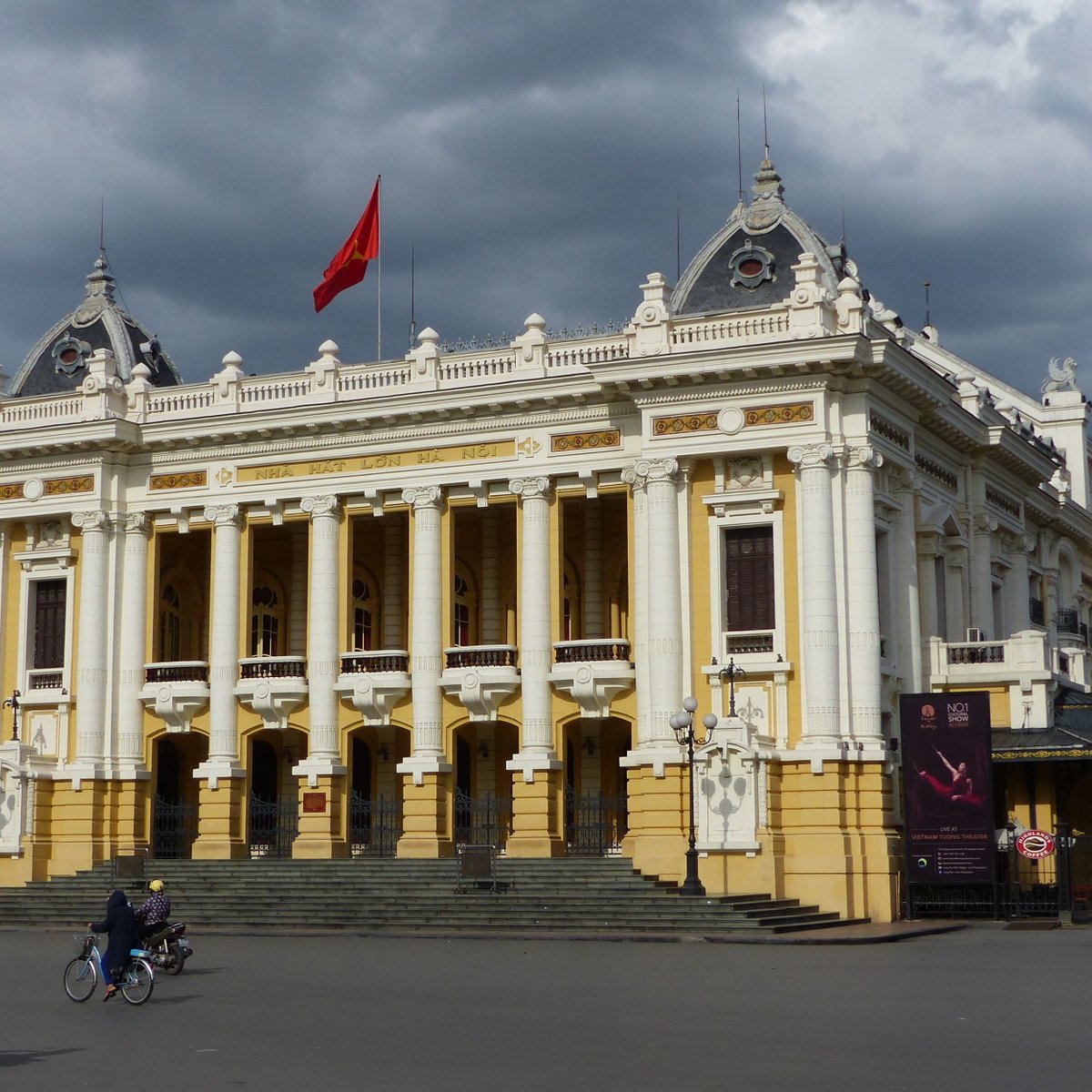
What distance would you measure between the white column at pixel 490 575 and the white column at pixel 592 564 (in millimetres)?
2437

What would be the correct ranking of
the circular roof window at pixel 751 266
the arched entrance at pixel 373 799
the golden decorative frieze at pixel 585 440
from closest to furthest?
the golden decorative frieze at pixel 585 440
the circular roof window at pixel 751 266
the arched entrance at pixel 373 799

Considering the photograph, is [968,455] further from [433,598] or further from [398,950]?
[398,950]

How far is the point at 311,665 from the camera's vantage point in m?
43.0

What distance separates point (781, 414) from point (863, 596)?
14.6 ft

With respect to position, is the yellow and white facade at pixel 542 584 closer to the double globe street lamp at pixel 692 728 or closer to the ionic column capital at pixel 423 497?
the ionic column capital at pixel 423 497

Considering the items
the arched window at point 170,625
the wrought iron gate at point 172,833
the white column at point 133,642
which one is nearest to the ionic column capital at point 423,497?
the white column at point 133,642

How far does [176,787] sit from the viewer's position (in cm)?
4962

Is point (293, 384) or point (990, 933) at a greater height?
point (293, 384)

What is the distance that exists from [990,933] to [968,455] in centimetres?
1721

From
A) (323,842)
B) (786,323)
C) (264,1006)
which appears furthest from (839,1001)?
(323,842)

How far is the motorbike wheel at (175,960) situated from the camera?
2380cm

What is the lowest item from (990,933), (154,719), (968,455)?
(990,933)

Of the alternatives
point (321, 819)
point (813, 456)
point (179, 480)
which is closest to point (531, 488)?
point (813, 456)

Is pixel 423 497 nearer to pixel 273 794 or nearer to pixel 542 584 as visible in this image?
pixel 542 584
